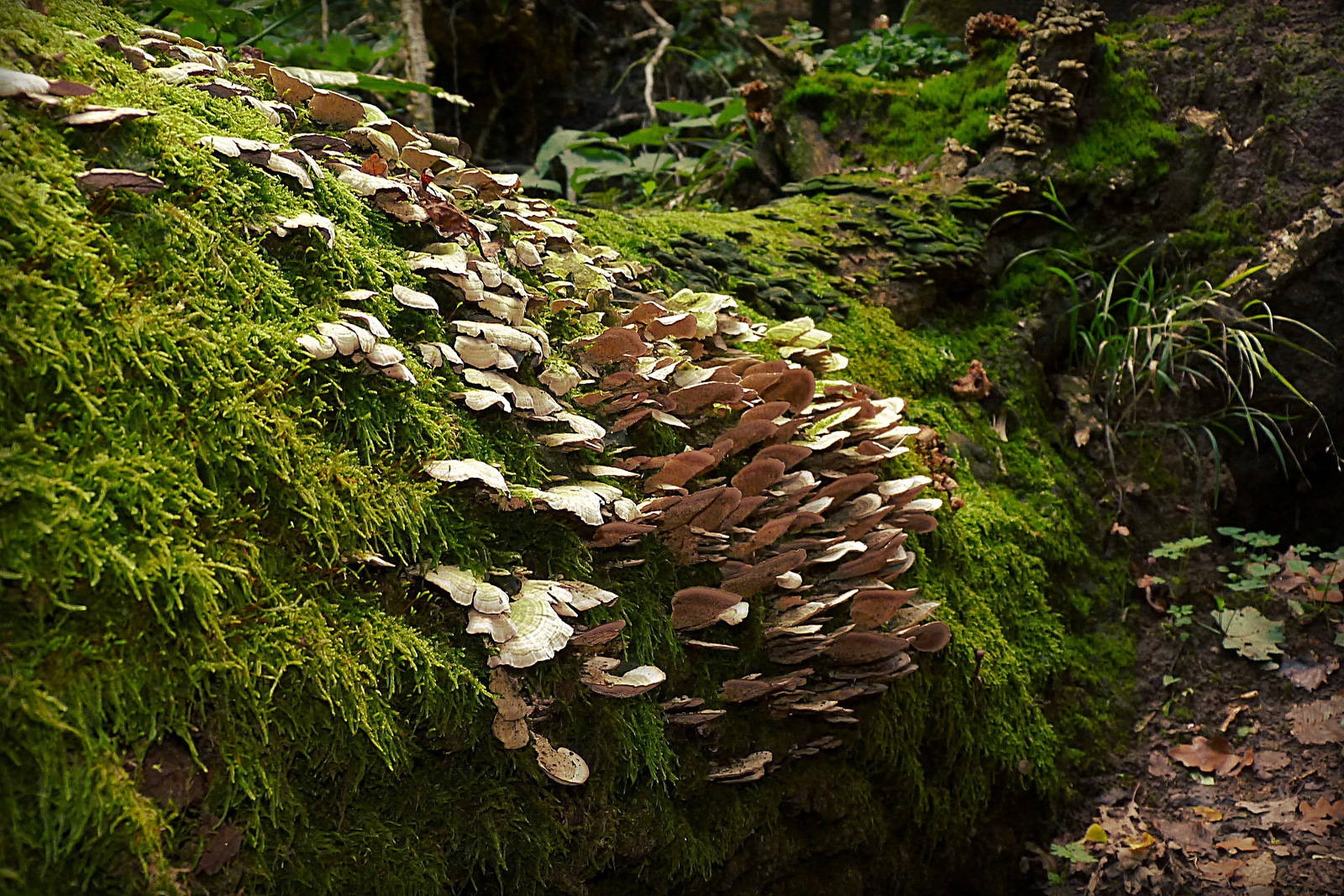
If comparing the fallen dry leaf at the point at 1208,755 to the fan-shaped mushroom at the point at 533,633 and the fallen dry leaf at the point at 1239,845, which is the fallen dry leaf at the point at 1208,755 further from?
the fan-shaped mushroom at the point at 533,633

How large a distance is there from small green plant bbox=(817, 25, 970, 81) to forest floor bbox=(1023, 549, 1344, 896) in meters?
4.45

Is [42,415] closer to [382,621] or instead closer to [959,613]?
[382,621]

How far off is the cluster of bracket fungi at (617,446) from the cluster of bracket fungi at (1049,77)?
3.21m

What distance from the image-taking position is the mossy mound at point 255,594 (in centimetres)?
141

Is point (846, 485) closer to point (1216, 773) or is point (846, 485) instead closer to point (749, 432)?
point (749, 432)

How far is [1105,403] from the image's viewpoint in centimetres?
490

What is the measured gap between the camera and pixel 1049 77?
546 centimetres

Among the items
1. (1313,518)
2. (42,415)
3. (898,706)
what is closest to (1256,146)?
(1313,518)

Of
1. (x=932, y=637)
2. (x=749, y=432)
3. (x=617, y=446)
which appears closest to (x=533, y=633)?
(x=617, y=446)

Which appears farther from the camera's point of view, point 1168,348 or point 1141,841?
point 1168,348

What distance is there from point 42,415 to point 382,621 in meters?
0.77

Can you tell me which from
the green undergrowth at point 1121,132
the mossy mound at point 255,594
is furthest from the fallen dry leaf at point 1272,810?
the green undergrowth at point 1121,132

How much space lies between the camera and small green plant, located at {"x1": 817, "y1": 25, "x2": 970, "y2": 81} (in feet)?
21.8

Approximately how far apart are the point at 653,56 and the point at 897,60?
2906mm
